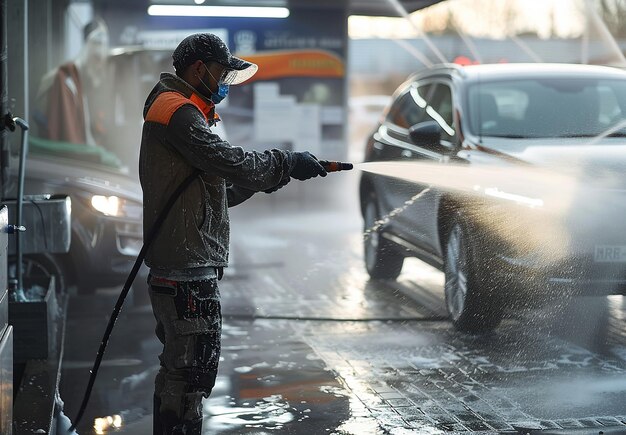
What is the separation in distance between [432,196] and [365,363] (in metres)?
1.83

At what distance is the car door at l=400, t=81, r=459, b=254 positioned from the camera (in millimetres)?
8172

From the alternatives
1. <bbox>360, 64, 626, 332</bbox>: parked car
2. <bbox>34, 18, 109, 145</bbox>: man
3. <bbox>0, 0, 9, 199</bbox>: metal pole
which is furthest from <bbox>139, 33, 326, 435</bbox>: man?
<bbox>34, 18, 109, 145</bbox>: man

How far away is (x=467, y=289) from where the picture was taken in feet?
24.6

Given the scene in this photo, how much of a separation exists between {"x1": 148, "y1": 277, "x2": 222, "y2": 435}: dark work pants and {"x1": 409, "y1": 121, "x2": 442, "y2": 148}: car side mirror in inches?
159

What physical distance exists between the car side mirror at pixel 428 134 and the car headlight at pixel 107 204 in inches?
92.4

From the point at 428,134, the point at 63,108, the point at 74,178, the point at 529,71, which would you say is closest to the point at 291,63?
the point at 63,108

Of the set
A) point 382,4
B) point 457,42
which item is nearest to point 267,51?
point 382,4

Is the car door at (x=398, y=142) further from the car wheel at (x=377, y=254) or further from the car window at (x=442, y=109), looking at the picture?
the car wheel at (x=377, y=254)

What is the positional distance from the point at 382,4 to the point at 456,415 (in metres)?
11.4

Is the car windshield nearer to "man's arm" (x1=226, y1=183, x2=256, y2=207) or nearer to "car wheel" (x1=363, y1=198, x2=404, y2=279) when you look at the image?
"car wheel" (x1=363, y1=198, x2=404, y2=279)

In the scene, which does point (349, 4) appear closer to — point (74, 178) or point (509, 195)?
point (74, 178)

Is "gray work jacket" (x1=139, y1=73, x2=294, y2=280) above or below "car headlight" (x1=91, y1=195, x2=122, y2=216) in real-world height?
above

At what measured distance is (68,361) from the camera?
6988 mm

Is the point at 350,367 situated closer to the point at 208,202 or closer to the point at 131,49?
the point at 208,202
